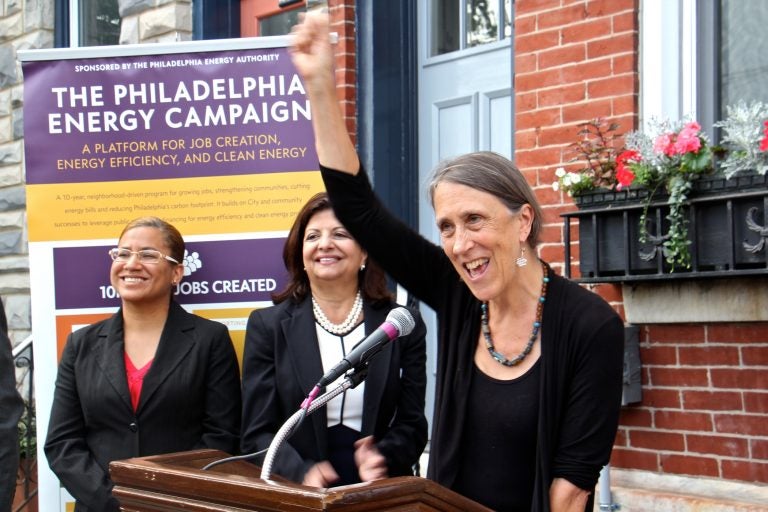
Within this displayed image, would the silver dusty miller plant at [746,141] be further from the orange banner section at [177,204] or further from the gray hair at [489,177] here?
the gray hair at [489,177]

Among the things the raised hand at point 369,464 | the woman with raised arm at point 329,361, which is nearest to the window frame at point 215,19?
the woman with raised arm at point 329,361

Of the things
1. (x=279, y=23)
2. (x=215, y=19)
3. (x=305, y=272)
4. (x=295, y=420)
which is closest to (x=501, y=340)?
(x=295, y=420)

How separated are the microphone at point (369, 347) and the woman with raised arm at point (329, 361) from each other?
1.05m

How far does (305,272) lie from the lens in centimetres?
420

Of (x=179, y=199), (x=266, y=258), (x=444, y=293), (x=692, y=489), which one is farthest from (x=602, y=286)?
(x=444, y=293)

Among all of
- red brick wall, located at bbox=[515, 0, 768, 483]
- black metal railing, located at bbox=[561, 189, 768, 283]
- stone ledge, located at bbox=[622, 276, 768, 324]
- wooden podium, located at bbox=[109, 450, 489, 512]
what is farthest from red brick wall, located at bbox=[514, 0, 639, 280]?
wooden podium, located at bbox=[109, 450, 489, 512]

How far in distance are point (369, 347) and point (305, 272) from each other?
1.69 meters

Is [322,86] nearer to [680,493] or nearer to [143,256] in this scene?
→ [143,256]

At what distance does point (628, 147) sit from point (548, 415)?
2357 mm

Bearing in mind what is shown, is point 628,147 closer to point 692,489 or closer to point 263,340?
point 692,489

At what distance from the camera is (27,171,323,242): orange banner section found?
4.66 m

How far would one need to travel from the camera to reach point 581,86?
17.0 feet

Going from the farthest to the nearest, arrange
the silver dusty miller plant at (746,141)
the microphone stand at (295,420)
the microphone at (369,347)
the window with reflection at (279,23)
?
1. the window with reflection at (279,23)
2. the silver dusty miller plant at (746,141)
3. the microphone at (369,347)
4. the microphone stand at (295,420)

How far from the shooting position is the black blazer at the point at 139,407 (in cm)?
429
